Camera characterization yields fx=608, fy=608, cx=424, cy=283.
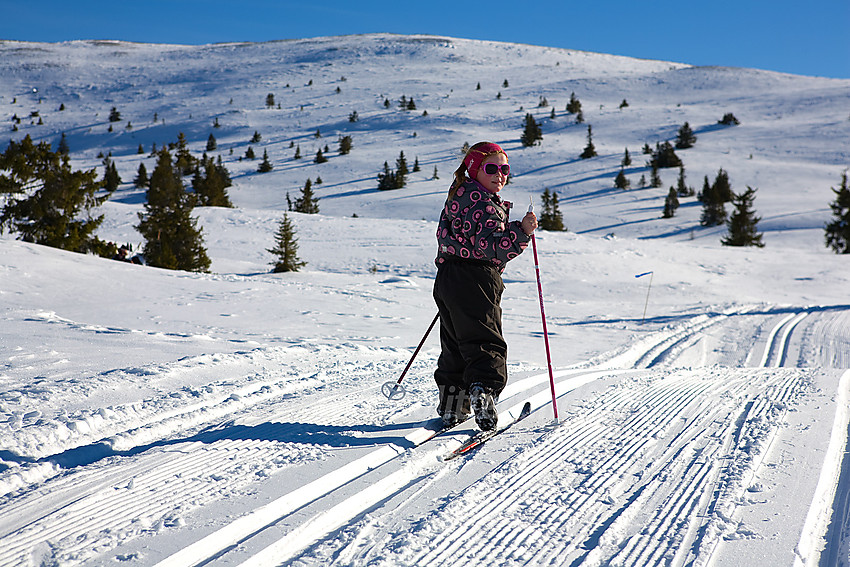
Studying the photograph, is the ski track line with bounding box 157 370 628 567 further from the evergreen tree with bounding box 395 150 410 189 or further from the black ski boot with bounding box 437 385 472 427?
the evergreen tree with bounding box 395 150 410 189

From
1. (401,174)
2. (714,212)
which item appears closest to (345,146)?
(401,174)

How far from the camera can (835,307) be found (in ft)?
39.9

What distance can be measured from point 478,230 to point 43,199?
48.0 ft

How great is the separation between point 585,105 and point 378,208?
31902 mm

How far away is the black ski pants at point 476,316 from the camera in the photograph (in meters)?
3.01

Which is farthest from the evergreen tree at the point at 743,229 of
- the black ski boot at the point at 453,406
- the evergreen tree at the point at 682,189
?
the black ski boot at the point at 453,406

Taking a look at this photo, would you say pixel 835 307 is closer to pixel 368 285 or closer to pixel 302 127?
pixel 368 285

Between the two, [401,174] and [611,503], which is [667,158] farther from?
[611,503]

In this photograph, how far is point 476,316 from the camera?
118 inches

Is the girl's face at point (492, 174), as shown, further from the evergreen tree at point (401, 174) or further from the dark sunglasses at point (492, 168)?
the evergreen tree at point (401, 174)

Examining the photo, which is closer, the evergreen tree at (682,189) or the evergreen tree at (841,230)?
the evergreen tree at (841,230)

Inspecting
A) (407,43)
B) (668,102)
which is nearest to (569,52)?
(407,43)

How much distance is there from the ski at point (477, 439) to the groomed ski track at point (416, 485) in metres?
0.06

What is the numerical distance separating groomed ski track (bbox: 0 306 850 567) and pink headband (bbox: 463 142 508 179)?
133 cm
